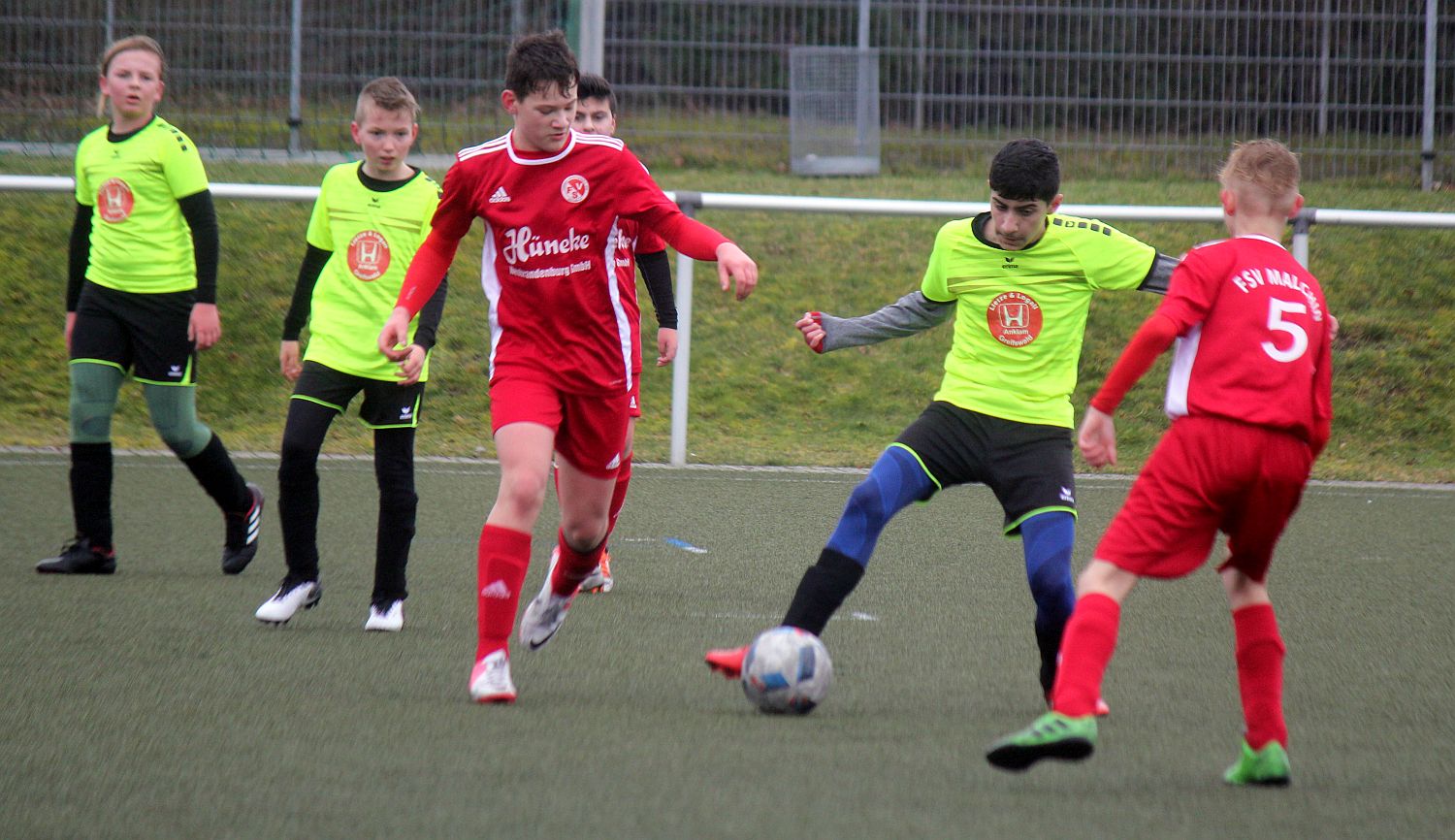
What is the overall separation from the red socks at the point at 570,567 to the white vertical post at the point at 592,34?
799 centimetres

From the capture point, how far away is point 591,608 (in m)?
5.75

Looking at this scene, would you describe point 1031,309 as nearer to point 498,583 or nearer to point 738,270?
point 738,270

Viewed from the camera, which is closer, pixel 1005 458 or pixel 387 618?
pixel 1005 458

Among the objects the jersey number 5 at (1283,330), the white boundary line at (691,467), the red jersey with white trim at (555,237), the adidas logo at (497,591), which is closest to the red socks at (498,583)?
the adidas logo at (497,591)

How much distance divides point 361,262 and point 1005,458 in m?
2.33

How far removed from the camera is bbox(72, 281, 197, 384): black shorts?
→ 611 centimetres

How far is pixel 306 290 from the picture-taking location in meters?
5.56

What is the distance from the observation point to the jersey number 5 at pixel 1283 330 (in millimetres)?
3553

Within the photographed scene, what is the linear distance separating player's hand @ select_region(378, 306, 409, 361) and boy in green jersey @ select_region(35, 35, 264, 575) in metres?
1.90

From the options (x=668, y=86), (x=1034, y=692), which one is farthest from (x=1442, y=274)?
(x=1034, y=692)

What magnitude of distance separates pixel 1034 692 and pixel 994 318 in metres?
1.08

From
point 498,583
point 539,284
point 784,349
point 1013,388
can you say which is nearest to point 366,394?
point 539,284

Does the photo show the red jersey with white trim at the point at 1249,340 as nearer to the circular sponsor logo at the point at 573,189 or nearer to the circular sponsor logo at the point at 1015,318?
the circular sponsor logo at the point at 1015,318

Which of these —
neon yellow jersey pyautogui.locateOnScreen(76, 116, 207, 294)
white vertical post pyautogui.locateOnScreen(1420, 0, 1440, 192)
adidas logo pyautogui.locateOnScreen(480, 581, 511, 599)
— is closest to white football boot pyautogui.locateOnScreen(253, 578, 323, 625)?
adidas logo pyautogui.locateOnScreen(480, 581, 511, 599)
